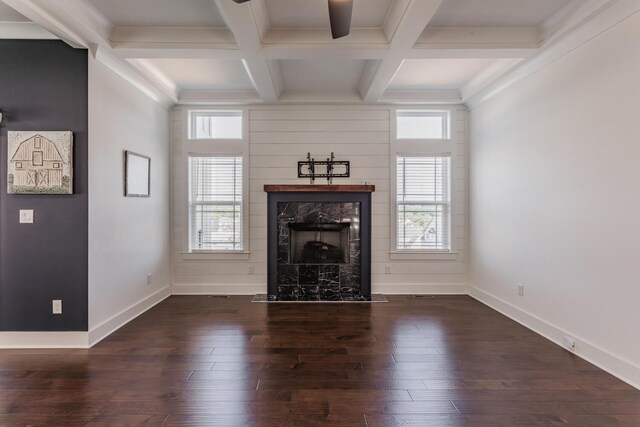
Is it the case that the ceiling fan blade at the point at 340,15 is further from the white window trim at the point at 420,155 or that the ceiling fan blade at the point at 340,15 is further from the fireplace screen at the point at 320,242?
the fireplace screen at the point at 320,242

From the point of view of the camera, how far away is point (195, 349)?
9.82ft

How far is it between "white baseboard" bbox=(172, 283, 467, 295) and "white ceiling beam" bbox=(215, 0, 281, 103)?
2.76m

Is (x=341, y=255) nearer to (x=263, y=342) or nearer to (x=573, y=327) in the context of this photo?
(x=263, y=342)

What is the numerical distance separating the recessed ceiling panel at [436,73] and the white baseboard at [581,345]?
2852mm

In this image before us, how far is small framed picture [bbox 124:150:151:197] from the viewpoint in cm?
371

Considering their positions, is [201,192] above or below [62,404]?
above

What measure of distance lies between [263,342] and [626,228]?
3.07 meters

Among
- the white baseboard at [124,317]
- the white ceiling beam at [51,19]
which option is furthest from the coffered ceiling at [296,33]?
the white baseboard at [124,317]

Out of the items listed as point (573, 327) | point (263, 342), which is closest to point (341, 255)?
point (263, 342)

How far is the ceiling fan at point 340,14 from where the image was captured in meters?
1.94

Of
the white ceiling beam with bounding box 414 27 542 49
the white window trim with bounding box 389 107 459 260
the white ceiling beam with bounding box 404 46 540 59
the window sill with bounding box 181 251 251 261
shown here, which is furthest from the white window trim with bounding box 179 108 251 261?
the white ceiling beam with bounding box 414 27 542 49

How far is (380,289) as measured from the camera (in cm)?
493

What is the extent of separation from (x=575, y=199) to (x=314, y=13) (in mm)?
2791

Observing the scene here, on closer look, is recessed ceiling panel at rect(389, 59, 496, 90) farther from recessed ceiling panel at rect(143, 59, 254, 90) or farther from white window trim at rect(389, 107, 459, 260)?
recessed ceiling panel at rect(143, 59, 254, 90)
